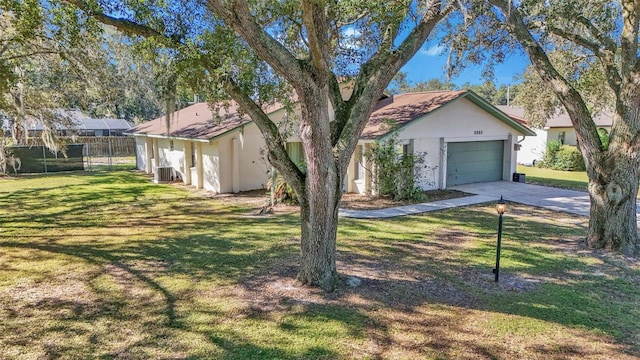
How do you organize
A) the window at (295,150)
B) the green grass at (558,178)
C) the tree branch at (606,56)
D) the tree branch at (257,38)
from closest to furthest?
the tree branch at (257,38)
the tree branch at (606,56)
the window at (295,150)
the green grass at (558,178)

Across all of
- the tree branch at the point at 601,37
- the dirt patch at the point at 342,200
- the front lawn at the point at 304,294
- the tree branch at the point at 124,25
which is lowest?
the front lawn at the point at 304,294

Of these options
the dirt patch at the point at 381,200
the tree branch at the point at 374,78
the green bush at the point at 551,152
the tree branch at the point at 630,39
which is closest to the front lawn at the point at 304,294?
the tree branch at the point at 374,78

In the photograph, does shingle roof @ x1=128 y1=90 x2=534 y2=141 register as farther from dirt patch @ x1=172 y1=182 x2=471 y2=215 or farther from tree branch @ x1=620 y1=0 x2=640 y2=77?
tree branch @ x1=620 y1=0 x2=640 y2=77

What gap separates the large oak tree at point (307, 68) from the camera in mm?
4902

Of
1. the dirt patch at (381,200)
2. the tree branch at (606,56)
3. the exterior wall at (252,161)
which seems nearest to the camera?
the tree branch at (606,56)

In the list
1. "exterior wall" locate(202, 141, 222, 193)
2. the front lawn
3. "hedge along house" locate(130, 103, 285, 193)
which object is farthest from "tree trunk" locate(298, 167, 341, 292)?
"exterior wall" locate(202, 141, 222, 193)

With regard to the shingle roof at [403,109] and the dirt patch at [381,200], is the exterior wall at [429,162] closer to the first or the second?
the dirt patch at [381,200]

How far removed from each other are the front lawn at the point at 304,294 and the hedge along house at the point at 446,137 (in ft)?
15.8

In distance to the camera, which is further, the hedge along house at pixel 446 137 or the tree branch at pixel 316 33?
the hedge along house at pixel 446 137

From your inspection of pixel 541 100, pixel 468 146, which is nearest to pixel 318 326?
pixel 468 146

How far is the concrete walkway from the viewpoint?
11875 mm

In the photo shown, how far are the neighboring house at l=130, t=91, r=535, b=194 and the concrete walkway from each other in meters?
1.07

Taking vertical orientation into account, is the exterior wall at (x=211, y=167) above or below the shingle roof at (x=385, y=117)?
below

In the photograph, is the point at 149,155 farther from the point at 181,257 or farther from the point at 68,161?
the point at 181,257
